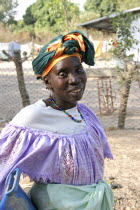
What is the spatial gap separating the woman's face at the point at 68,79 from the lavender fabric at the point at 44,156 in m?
0.22

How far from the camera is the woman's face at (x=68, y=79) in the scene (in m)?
1.44

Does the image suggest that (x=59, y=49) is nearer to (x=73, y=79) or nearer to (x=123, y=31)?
(x=73, y=79)

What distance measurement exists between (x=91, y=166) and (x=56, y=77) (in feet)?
1.72

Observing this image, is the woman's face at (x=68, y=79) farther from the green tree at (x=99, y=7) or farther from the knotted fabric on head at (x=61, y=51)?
the green tree at (x=99, y=7)

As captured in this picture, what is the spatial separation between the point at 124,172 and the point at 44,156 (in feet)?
6.60

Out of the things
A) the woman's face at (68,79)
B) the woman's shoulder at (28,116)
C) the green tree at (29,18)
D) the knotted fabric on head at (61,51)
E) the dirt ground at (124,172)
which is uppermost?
the green tree at (29,18)

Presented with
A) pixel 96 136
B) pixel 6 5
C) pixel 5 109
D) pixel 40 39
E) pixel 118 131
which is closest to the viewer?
pixel 96 136

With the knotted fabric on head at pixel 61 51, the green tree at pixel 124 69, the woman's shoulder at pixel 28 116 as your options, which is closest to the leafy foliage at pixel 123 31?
the green tree at pixel 124 69

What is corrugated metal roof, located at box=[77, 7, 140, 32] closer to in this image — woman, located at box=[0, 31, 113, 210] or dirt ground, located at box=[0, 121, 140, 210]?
dirt ground, located at box=[0, 121, 140, 210]

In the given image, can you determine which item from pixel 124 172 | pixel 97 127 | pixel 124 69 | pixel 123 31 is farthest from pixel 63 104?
pixel 123 31

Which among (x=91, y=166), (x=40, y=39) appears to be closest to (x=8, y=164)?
(x=91, y=166)

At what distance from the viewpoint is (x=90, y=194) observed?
141cm

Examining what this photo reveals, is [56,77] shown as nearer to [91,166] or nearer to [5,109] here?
[91,166]

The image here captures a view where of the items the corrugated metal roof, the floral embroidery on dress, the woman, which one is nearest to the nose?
the woman
